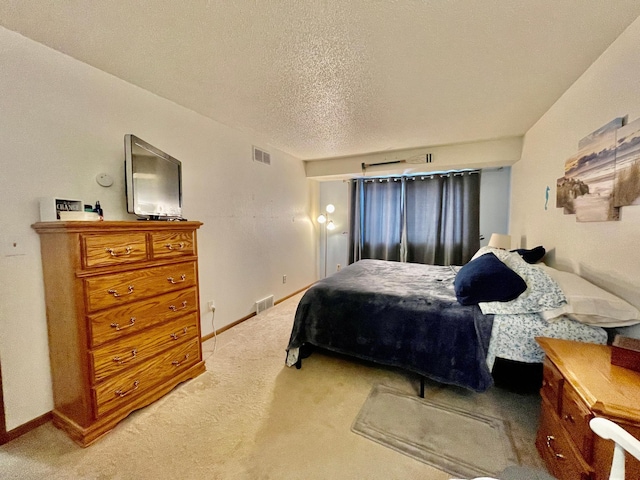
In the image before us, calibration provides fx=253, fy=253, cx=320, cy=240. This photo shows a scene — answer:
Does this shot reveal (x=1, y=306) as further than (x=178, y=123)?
No

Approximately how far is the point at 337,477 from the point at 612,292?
6.23ft

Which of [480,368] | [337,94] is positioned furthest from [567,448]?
[337,94]

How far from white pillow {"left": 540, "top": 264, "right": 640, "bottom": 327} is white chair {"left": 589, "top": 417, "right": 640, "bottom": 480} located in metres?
0.98

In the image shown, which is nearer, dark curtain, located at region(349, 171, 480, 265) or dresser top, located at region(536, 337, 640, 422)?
dresser top, located at region(536, 337, 640, 422)

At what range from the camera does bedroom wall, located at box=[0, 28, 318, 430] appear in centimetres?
149

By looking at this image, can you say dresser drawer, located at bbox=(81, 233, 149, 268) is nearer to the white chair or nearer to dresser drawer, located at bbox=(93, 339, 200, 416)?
dresser drawer, located at bbox=(93, 339, 200, 416)

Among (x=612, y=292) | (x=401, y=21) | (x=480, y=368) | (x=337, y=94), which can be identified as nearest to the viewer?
(x=401, y=21)

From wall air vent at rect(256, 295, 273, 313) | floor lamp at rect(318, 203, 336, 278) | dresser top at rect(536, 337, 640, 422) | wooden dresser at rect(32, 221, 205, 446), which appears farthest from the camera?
floor lamp at rect(318, 203, 336, 278)

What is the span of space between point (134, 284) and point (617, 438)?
7.31 feet

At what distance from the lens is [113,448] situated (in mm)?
1436

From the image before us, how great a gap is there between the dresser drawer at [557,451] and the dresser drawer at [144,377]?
91.0 inches

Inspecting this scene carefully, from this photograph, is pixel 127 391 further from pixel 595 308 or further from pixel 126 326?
pixel 595 308

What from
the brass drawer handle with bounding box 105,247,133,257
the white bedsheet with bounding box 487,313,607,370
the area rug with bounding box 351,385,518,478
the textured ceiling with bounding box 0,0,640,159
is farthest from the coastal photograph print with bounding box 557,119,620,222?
the brass drawer handle with bounding box 105,247,133,257

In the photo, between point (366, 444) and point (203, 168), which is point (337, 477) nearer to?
point (366, 444)
